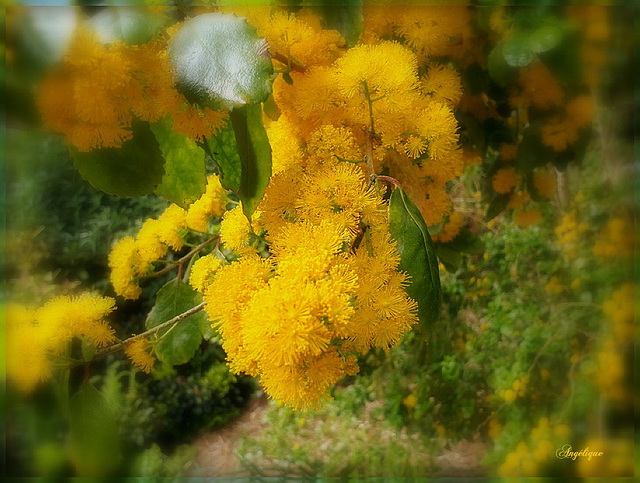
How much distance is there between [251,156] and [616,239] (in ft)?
2.95

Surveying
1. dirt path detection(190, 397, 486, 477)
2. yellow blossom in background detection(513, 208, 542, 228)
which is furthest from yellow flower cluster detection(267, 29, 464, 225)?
dirt path detection(190, 397, 486, 477)

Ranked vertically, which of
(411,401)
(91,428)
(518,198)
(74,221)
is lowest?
(411,401)

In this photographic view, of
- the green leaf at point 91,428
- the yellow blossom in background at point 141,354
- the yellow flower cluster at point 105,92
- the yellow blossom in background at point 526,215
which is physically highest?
the yellow flower cluster at point 105,92

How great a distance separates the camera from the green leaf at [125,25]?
0.80ft

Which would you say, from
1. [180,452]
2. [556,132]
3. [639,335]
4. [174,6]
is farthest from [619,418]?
[180,452]

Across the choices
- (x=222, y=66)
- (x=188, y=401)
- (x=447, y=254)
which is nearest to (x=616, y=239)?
(x=447, y=254)

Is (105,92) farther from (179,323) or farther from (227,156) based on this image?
(179,323)

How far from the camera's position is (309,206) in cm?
28

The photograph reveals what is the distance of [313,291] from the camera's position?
23cm

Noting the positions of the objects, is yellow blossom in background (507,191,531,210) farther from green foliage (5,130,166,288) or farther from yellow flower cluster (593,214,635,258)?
green foliage (5,130,166,288)

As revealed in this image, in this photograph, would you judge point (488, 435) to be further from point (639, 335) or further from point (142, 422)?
point (142, 422)

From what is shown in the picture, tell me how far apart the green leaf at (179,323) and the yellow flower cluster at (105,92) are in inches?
8.9

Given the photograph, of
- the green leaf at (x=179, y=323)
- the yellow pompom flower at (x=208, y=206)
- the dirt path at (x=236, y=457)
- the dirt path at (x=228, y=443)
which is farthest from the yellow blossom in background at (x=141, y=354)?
the dirt path at (x=228, y=443)

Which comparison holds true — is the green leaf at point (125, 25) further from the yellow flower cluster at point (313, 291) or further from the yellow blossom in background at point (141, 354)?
the yellow blossom in background at point (141, 354)
